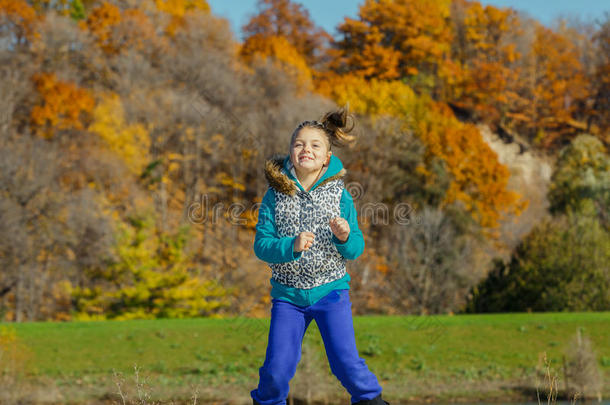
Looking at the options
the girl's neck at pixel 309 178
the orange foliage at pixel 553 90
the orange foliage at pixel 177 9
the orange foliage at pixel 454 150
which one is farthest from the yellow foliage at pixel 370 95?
the girl's neck at pixel 309 178

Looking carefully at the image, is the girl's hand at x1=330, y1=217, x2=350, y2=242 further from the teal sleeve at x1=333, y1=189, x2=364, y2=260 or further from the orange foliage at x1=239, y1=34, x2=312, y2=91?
the orange foliage at x1=239, y1=34, x2=312, y2=91

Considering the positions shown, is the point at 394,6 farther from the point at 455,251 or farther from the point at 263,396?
the point at 263,396

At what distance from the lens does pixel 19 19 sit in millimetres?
47781

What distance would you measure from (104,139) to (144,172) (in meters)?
2.68

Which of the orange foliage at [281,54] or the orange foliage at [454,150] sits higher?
the orange foliage at [281,54]

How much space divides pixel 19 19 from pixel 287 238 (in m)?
47.9

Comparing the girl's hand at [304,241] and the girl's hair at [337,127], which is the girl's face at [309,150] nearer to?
the girl's hair at [337,127]

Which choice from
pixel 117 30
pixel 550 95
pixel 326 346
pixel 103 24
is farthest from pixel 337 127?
pixel 550 95

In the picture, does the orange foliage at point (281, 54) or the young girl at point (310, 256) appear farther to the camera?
the orange foliage at point (281, 54)

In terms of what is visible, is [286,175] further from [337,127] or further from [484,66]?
[484,66]

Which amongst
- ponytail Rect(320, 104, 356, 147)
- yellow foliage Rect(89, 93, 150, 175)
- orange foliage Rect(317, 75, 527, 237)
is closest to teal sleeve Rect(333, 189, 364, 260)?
ponytail Rect(320, 104, 356, 147)

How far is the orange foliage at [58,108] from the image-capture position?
4100 cm

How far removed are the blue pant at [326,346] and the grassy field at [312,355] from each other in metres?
11.0

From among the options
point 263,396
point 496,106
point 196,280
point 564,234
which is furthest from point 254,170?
point 263,396
